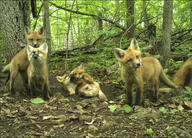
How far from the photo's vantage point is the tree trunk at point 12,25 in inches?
214

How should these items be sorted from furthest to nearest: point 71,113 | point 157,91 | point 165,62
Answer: point 165,62 < point 157,91 < point 71,113

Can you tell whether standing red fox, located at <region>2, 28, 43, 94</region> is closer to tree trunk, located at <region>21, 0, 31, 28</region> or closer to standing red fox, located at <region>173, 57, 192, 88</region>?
tree trunk, located at <region>21, 0, 31, 28</region>

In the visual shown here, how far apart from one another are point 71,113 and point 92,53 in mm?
6164

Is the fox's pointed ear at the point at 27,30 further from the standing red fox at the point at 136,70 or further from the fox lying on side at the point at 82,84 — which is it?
the standing red fox at the point at 136,70

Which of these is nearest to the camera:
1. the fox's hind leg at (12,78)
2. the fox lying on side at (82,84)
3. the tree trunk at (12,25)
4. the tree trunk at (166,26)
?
the fox's hind leg at (12,78)

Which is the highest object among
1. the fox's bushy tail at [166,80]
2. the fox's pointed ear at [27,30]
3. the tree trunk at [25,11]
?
the tree trunk at [25,11]

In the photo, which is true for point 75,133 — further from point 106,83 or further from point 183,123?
point 106,83

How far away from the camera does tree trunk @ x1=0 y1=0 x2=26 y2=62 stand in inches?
214

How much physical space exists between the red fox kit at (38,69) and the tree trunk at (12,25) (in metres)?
1.32

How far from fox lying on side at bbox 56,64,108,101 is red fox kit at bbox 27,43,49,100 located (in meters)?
1.19

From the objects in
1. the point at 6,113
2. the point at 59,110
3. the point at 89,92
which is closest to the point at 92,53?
the point at 89,92

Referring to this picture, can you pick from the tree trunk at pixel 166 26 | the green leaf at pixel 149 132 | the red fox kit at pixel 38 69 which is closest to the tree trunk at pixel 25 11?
the red fox kit at pixel 38 69

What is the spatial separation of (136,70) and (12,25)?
14.7 ft

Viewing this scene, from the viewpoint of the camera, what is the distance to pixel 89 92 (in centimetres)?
567
